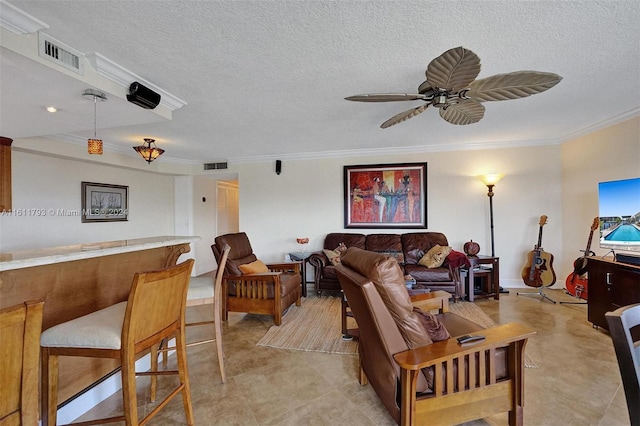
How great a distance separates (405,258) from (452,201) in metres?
1.32

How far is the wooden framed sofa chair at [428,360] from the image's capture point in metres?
1.41

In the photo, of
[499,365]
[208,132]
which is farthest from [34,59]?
[499,365]

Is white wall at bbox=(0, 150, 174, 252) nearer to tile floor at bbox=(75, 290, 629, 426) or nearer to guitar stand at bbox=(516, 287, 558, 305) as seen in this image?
tile floor at bbox=(75, 290, 629, 426)

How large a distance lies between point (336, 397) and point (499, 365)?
41.5 inches

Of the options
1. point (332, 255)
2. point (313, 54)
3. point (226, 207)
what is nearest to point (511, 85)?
point (313, 54)

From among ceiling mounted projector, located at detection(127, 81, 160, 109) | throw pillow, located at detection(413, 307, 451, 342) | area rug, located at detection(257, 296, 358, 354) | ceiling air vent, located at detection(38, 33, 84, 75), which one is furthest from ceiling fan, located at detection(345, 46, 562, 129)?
area rug, located at detection(257, 296, 358, 354)

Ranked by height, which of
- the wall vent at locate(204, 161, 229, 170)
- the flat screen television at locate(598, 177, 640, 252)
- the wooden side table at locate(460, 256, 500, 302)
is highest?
the wall vent at locate(204, 161, 229, 170)

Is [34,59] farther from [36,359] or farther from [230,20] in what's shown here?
[36,359]

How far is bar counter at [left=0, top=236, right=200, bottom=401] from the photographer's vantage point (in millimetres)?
1413

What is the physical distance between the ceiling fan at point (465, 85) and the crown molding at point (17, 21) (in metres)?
1.88

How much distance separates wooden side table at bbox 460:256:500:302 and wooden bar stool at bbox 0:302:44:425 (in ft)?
13.7

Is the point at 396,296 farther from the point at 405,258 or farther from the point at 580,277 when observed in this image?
the point at 580,277

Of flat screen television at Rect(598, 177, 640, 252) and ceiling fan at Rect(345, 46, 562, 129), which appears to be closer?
ceiling fan at Rect(345, 46, 562, 129)

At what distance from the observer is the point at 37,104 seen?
2.23m
